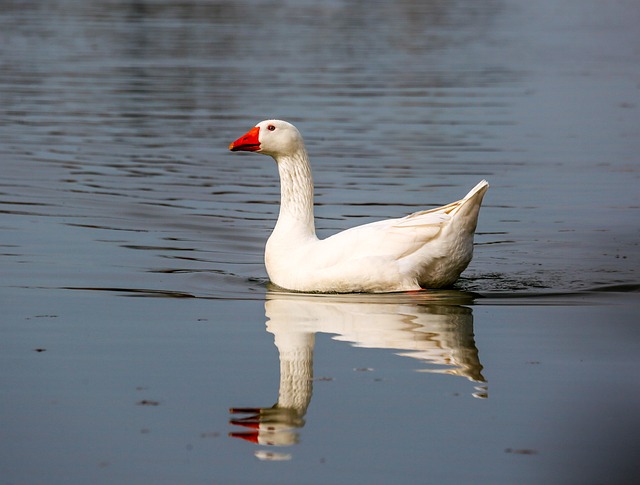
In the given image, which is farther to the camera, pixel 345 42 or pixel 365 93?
pixel 345 42

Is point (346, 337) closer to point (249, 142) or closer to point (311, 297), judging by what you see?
point (311, 297)

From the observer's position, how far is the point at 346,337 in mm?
9781

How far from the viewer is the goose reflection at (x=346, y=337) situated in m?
7.71

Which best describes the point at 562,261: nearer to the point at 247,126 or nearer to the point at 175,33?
the point at 247,126

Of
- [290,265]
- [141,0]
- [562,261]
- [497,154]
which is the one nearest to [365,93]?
[497,154]

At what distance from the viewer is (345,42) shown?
4169cm

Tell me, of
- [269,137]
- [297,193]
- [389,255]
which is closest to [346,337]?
[389,255]

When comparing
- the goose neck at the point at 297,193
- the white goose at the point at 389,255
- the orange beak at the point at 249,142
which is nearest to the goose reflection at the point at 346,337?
the white goose at the point at 389,255

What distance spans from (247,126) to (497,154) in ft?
17.5

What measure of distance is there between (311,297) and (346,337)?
173cm

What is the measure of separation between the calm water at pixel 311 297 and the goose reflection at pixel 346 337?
3 cm

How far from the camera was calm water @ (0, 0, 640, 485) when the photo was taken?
7.27 m

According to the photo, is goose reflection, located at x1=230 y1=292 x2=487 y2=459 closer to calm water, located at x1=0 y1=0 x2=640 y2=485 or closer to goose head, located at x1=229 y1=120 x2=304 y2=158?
calm water, located at x1=0 y1=0 x2=640 y2=485

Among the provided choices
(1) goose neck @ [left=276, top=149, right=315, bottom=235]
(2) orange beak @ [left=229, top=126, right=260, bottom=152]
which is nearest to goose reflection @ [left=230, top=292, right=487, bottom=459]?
(1) goose neck @ [left=276, top=149, right=315, bottom=235]
